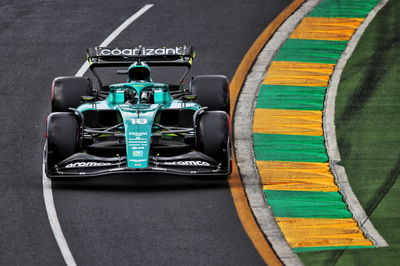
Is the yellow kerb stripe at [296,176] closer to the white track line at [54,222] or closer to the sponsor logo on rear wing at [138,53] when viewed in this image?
the sponsor logo on rear wing at [138,53]

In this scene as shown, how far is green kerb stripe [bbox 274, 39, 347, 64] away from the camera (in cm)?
2419

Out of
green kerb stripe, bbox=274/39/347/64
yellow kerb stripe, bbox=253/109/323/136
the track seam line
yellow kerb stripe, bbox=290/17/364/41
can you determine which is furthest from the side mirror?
yellow kerb stripe, bbox=290/17/364/41

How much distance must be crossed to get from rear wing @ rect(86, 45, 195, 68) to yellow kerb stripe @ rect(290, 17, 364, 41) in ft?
18.5

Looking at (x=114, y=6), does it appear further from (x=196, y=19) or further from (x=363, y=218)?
(x=363, y=218)

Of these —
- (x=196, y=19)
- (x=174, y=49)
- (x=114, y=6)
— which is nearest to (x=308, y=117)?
(x=174, y=49)

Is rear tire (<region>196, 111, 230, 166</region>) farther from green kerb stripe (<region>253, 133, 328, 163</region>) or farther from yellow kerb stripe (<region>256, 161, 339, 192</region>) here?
green kerb stripe (<region>253, 133, 328, 163</region>)

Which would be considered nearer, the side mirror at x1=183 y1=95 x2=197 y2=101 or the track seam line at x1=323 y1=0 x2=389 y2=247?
the track seam line at x1=323 y1=0 x2=389 y2=247

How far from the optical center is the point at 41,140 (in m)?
20.2

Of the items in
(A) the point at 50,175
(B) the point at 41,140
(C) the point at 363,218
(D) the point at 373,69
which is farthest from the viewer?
(D) the point at 373,69

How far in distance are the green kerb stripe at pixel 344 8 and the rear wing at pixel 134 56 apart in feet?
23.5

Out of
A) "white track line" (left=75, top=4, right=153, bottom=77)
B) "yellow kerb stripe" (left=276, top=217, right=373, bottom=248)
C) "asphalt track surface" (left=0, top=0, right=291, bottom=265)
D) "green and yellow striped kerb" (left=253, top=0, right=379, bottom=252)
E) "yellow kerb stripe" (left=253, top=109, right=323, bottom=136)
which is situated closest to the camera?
"asphalt track surface" (left=0, top=0, right=291, bottom=265)

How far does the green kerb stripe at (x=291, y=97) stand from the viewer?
2158 cm

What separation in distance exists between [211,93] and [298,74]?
368 centimetres

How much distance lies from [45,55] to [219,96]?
→ 6.00 metres
